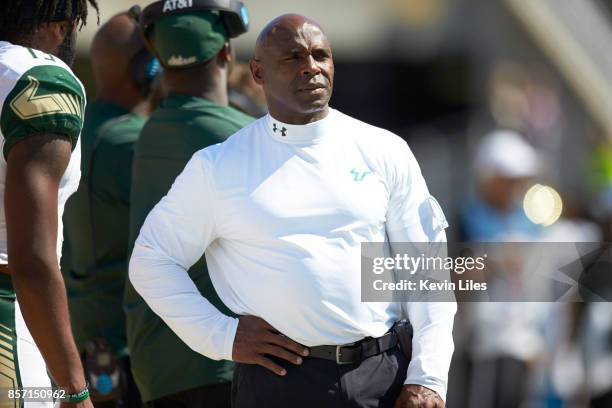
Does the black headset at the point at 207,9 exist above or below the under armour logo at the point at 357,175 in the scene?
above

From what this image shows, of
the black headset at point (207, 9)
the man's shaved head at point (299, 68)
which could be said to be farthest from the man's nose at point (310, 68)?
the black headset at point (207, 9)

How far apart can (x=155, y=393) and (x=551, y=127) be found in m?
11.7

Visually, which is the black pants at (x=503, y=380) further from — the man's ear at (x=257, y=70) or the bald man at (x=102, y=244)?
the man's ear at (x=257, y=70)

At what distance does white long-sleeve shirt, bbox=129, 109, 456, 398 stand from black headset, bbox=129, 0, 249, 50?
3.42 ft

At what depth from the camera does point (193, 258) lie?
164 inches

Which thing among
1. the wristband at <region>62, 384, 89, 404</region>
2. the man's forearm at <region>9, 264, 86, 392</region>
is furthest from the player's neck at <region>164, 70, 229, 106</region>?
the wristband at <region>62, 384, 89, 404</region>

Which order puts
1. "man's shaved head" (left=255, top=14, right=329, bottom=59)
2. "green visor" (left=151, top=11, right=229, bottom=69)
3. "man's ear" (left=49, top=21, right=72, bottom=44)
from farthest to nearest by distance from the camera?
"green visor" (left=151, top=11, right=229, bottom=69)
"man's shaved head" (left=255, top=14, right=329, bottom=59)
"man's ear" (left=49, top=21, right=72, bottom=44)

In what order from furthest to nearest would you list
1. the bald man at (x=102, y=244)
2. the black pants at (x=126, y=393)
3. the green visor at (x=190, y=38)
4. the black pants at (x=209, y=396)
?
1. the bald man at (x=102, y=244)
2. the black pants at (x=126, y=393)
3. the green visor at (x=190, y=38)
4. the black pants at (x=209, y=396)

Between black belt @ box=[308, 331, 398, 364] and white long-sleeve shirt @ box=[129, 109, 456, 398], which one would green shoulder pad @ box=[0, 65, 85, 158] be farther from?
black belt @ box=[308, 331, 398, 364]

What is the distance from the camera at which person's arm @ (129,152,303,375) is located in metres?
4.00

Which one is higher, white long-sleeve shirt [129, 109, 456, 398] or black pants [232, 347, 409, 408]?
white long-sleeve shirt [129, 109, 456, 398]

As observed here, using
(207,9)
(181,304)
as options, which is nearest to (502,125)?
(207,9)

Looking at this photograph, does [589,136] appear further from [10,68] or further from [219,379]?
[10,68]

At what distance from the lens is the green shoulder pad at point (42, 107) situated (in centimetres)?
342
